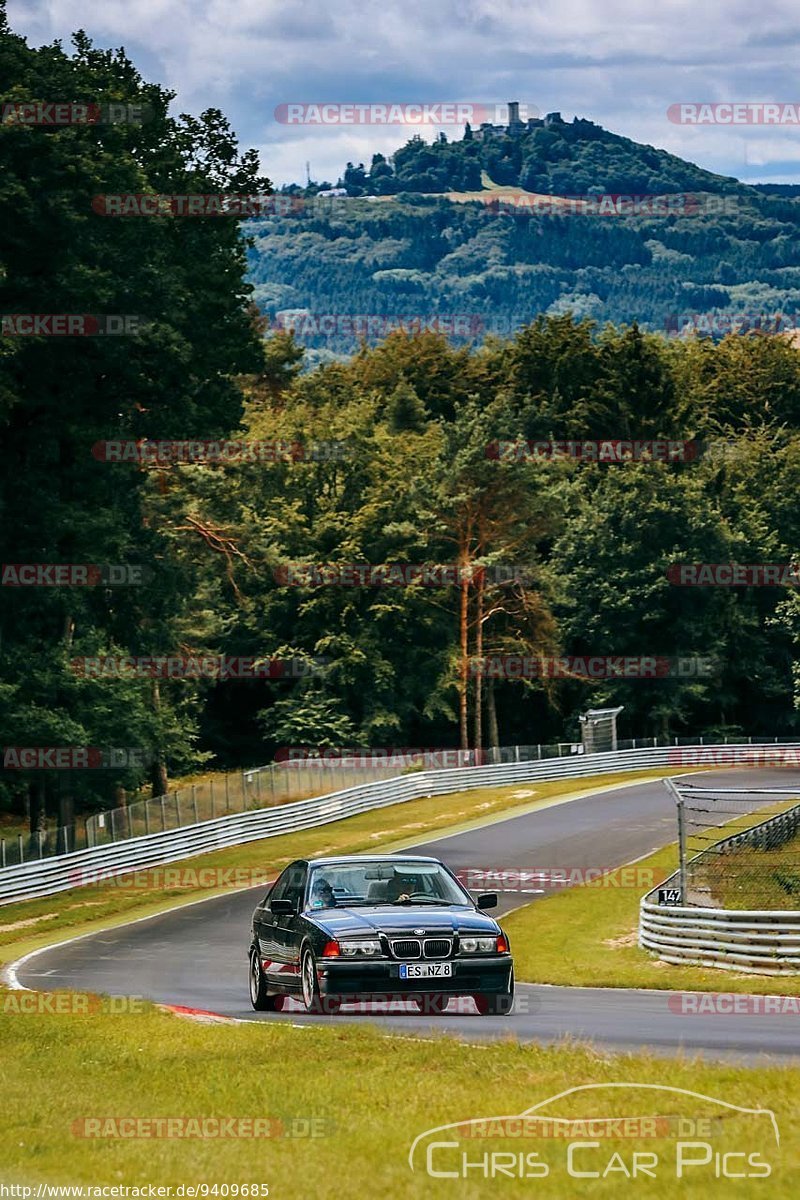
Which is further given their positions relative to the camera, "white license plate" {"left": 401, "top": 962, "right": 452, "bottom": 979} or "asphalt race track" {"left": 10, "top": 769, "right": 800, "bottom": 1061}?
"white license plate" {"left": 401, "top": 962, "right": 452, "bottom": 979}

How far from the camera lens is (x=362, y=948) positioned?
16.9m

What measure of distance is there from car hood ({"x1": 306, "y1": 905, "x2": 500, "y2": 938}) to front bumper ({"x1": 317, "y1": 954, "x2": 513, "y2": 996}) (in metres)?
0.28

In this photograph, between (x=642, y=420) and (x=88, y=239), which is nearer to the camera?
(x=88, y=239)

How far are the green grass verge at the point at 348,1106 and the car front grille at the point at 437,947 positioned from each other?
1.51m

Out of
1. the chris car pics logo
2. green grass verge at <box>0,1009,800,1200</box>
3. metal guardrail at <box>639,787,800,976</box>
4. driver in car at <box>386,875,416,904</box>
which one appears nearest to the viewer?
the chris car pics logo

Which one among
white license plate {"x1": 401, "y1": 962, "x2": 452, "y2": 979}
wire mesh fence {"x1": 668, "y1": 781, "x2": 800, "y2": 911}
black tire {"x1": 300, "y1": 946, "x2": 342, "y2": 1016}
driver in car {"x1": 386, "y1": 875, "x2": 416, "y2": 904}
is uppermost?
driver in car {"x1": 386, "y1": 875, "x2": 416, "y2": 904}

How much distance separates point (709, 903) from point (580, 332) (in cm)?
8888

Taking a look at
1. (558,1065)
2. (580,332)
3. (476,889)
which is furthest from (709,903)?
(580,332)

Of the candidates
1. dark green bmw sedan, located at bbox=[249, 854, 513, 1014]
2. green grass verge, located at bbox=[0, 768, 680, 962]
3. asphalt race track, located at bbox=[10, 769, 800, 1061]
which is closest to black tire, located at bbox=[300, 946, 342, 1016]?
dark green bmw sedan, located at bbox=[249, 854, 513, 1014]

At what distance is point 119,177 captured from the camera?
42875mm

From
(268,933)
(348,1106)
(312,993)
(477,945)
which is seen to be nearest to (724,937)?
(268,933)

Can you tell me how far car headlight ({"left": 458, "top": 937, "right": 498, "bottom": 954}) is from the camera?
1681 cm

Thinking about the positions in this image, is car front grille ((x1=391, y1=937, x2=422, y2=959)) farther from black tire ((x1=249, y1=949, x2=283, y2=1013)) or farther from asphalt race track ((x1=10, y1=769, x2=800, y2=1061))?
black tire ((x1=249, y1=949, x2=283, y2=1013))

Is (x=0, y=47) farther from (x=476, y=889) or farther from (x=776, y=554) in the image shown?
(x=776, y=554)
